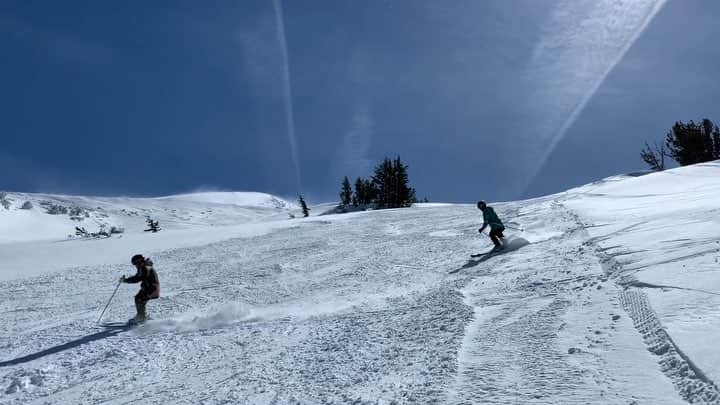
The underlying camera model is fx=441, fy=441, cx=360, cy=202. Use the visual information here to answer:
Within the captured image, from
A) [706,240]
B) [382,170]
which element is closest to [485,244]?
[706,240]

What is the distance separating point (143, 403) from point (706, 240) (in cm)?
890

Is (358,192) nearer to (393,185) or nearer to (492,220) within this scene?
(393,185)

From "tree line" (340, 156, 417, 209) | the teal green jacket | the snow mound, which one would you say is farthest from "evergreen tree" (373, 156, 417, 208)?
the teal green jacket

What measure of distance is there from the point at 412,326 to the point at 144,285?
6.10 metres

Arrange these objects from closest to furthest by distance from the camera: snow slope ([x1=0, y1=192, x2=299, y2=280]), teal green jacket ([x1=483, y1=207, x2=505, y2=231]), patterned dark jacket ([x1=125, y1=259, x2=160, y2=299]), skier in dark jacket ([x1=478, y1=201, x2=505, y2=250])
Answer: patterned dark jacket ([x1=125, y1=259, x2=160, y2=299]), skier in dark jacket ([x1=478, y1=201, x2=505, y2=250]), teal green jacket ([x1=483, y1=207, x2=505, y2=231]), snow slope ([x1=0, y1=192, x2=299, y2=280])

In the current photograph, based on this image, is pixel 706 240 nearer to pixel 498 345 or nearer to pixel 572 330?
pixel 572 330

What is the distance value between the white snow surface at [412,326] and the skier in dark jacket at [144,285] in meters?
0.45

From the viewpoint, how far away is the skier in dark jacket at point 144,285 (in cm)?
921

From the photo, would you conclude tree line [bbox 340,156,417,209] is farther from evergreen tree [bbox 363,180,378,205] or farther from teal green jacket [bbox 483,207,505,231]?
teal green jacket [bbox 483,207,505,231]

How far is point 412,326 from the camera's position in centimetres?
709

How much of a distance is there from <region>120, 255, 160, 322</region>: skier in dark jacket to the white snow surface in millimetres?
449

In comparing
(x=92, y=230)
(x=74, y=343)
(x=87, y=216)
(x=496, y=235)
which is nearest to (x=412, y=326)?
(x=74, y=343)

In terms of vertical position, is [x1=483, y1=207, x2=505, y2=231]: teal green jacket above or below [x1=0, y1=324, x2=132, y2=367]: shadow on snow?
above

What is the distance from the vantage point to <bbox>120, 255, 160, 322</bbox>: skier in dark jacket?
9.21m
